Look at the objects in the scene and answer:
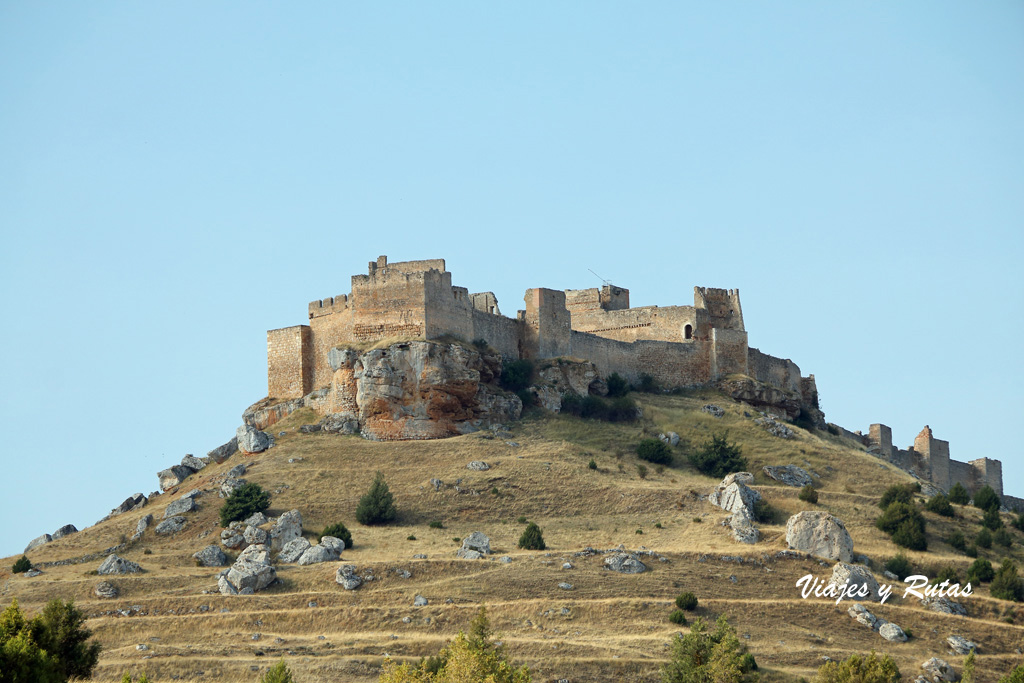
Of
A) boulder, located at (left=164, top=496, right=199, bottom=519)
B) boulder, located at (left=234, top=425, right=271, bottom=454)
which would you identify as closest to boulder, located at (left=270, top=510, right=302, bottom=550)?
boulder, located at (left=164, top=496, right=199, bottom=519)

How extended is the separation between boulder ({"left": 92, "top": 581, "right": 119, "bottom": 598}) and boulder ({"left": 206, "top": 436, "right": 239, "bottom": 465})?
39.9ft

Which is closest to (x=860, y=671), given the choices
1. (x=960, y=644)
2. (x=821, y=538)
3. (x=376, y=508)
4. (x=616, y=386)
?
(x=960, y=644)

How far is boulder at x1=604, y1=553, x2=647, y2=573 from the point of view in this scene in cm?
4616

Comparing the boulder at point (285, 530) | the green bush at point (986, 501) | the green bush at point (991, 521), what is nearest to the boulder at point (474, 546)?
the boulder at point (285, 530)

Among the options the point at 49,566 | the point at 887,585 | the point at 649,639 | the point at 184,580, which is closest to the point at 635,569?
the point at 649,639

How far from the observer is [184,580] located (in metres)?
45.1

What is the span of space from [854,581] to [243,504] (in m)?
20.6

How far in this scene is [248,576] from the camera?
4462cm

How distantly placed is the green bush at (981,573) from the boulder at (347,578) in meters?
20.8

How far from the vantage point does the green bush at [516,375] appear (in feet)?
196

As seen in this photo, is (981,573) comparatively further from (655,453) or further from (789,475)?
(655,453)

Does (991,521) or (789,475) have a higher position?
(789,475)

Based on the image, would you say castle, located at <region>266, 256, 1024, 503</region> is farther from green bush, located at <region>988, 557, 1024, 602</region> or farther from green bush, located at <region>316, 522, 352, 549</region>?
green bush, located at <region>988, 557, 1024, 602</region>

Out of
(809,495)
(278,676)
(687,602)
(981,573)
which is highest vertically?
(809,495)
